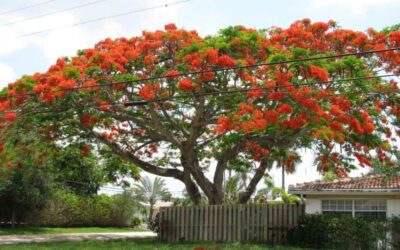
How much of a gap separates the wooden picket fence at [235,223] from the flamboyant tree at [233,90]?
1.58m

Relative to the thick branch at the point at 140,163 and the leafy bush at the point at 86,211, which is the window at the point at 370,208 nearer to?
the thick branch at the point at 140,163

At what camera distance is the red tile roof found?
1952cm

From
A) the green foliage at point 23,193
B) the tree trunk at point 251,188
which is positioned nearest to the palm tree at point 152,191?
the green foliage at point 23,193

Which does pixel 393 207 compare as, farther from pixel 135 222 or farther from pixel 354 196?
pixel 135 222

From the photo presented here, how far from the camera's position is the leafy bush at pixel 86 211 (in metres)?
34.9

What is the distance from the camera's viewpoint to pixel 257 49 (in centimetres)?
1631

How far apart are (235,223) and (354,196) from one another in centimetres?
478

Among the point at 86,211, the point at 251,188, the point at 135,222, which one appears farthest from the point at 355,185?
the point at 135,222

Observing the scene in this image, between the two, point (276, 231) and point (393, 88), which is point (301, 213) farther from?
point (393, 88)

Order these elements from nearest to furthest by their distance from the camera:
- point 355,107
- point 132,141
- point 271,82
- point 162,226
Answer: point 271,82 → point 355,107 → point 162,226 → point 132,141

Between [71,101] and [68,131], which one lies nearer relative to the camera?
[71,101]

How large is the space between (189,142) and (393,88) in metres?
7.08

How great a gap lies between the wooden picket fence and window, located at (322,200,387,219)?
2.54m

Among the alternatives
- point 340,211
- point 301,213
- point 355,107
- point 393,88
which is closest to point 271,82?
point 355,107
